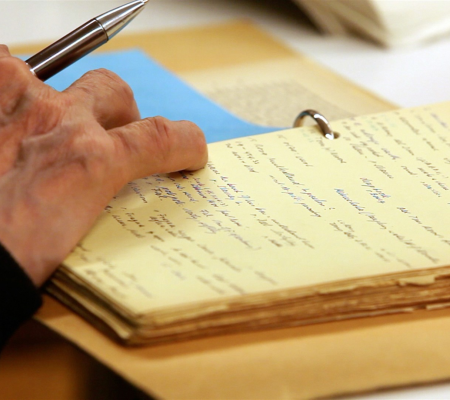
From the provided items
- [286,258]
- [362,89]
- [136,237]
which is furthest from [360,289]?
[362,89]

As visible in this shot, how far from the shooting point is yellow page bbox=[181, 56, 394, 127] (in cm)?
81

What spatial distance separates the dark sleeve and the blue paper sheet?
36 cm

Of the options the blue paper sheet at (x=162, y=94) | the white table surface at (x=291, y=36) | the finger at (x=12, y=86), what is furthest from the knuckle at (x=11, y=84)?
the white table surface at (x=291, y=36)

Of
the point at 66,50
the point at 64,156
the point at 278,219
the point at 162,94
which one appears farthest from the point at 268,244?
the point at 162,94

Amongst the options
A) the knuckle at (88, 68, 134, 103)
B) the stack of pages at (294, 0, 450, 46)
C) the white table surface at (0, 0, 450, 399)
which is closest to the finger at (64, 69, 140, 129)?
the knuckle at (88, 68, 134, 103)

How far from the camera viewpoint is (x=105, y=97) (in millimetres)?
530

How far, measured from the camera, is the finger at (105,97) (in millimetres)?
522

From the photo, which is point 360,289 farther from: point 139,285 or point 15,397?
point 15,397

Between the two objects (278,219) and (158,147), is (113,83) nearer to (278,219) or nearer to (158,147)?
(158,147)

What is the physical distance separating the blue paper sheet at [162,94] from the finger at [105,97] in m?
0.17

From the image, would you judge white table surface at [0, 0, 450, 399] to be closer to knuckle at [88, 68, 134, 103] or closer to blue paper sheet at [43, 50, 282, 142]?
blue paper sheet at [43, 50, 282, 142]

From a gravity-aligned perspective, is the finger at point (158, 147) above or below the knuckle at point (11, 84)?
below

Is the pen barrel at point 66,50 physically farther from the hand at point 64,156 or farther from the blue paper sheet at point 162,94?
the blue paper sheet at point 162,94

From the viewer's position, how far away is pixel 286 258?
43 cm
